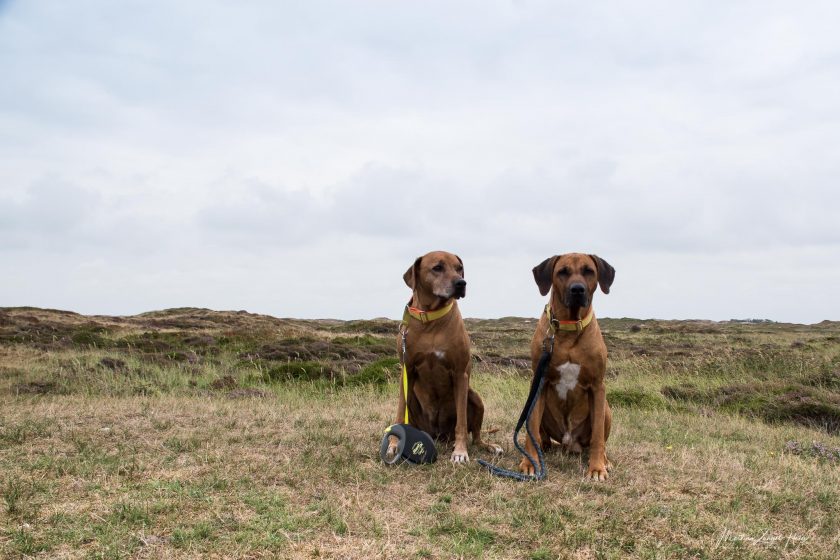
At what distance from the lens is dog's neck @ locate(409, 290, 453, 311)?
5.50 meters

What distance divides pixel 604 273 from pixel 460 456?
1.90 m

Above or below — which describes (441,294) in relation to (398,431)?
above

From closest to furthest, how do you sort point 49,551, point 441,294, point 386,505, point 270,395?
point 49,551 → point 386,505 → point 441,294 → point 270,395

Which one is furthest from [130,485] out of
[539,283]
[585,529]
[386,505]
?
[539,283]

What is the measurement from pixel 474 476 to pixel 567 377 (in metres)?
1.08

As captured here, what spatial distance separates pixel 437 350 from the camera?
5.36m

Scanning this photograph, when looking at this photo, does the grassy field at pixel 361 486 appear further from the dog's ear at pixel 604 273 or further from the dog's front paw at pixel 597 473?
the dog's ear at pixel 604 273

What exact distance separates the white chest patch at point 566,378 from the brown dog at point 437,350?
2.52 ft

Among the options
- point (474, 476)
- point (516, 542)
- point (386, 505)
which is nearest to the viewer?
point (516, 542)

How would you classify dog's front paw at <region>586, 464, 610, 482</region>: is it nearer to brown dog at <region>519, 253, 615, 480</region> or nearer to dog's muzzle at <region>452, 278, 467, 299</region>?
brown dog at <region>519, 253, 615, 480</region>

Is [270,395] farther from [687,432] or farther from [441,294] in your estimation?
[687,432]

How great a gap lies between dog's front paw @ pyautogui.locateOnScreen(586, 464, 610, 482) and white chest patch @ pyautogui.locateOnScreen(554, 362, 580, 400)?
0.58 m

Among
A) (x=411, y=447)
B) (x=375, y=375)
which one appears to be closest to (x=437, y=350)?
(x=411, y=447)

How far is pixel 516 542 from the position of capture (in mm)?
3604
